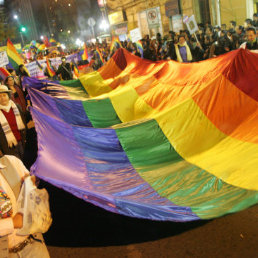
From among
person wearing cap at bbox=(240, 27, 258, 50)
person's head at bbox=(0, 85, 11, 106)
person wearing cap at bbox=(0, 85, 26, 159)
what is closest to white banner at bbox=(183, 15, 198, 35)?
person wearing cap at bbox=(240, 27, 258, 50)

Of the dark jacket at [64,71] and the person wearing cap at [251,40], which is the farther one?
the dark jacket at [64,71]

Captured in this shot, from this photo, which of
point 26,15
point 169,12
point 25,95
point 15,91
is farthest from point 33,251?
point 26,15

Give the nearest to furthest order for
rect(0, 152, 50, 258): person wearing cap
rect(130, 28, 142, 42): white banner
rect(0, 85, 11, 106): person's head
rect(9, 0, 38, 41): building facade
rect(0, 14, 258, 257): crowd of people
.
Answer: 1. rect(0, 152, 50, 258): person wearing cap
2. rect(0, 85, 11, 106): person's head
3. rect(0, 14, 258, 257): crowd of people
4. rect(130, 28, 142, 42): white banner
5. rect(9, 0, 38, 41): building facade

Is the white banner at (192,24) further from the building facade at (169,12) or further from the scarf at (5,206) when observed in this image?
the scarf at (5,206)

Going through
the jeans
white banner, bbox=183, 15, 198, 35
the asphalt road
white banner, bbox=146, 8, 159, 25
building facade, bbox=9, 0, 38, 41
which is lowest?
the asphalt road

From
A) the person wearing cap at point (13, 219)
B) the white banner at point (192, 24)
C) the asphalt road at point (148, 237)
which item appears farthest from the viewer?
the white banner at point (192, 24)

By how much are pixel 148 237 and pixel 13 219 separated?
213 cm

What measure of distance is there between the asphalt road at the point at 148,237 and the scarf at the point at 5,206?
1.88 meters

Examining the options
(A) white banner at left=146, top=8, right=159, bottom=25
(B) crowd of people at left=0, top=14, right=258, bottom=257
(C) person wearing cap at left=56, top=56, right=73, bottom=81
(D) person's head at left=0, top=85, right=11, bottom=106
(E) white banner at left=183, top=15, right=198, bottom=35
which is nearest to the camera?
(D) person's head at left=0, top=85, right=11, bottom=106

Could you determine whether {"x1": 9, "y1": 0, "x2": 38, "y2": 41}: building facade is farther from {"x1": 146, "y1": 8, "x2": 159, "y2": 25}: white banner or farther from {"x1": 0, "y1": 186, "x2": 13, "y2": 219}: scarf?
{"x1": 0, "y1": 186, "x2": 13, "y2": 219}: scarf

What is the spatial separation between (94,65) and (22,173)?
16.7 m

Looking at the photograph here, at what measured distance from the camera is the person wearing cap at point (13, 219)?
1.84m

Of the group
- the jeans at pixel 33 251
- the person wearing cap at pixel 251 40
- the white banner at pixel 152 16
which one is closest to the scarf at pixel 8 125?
the jeans at pixel 33 251

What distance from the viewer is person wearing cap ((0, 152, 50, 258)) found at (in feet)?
6.05
